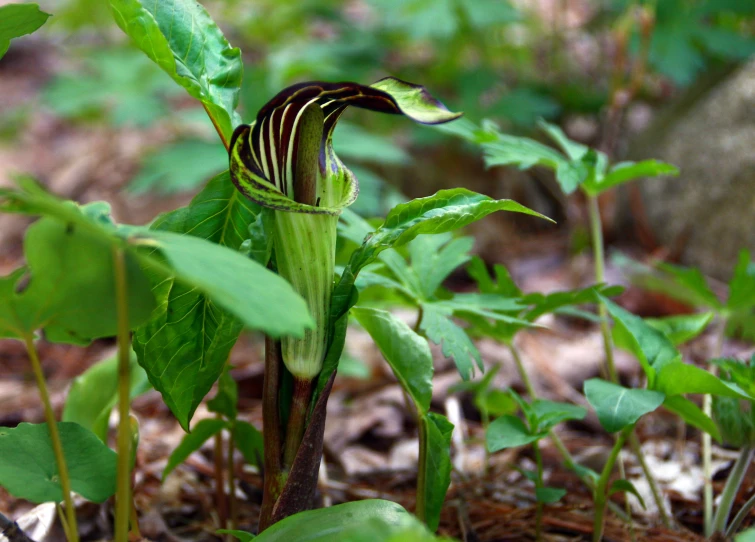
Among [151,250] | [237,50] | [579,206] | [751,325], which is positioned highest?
[237,50]

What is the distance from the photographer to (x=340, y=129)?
2.91m

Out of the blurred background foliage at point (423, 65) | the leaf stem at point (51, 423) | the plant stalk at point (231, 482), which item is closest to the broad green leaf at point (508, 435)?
the plant stalk at point (231, 482)

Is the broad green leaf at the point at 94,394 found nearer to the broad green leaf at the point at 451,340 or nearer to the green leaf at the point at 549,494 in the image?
the broad green leaf at the point at 451,340

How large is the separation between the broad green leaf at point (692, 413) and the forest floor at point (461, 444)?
224 millimetres

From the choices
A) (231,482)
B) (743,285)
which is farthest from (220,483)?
(743,285)

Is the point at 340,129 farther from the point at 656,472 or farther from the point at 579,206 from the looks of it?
the point at 656,472

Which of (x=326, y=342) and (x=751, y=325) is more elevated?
(x=326, y=342)

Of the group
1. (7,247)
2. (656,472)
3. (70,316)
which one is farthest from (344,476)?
(7,247)

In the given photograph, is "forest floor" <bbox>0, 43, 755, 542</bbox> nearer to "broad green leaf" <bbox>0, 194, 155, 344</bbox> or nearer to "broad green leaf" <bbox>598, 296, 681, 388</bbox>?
"broad green leaf" <bbox>598, 296, 681, 388</bbox>

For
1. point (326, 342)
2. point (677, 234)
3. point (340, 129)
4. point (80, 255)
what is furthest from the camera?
point (340, 129)

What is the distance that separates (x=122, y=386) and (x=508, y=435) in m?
0.56

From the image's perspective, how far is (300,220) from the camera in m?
0.83

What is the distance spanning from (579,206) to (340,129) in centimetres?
123

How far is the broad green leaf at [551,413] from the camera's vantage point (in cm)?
100
